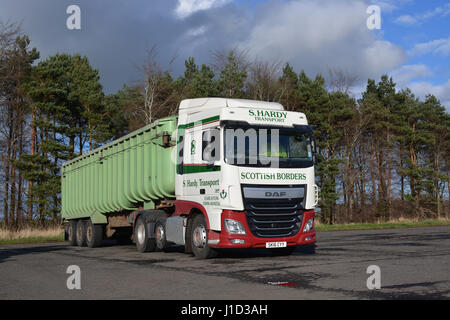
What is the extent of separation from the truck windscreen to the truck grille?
60cm

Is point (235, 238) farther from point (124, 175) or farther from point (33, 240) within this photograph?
point (33, 240)

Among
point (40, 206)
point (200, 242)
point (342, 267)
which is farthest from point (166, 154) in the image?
point (40, 206)

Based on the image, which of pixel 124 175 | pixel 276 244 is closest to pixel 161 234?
pixel 124 175

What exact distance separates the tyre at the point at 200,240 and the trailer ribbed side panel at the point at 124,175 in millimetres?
1563

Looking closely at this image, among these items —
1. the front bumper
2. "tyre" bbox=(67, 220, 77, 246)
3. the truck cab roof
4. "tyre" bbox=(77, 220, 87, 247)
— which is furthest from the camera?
"tyre" bbox=(67, 220, 77, 246)

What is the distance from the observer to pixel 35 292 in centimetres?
782

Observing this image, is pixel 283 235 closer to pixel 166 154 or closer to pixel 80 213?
pixel 166 154

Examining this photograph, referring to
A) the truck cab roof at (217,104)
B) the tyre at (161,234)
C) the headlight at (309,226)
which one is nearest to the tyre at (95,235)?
the tyre at (161,234)

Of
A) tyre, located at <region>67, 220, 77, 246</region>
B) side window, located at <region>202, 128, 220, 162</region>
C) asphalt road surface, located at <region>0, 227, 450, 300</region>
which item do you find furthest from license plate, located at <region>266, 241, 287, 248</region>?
tyre, located at <region>67, 220, 77, 246</region>

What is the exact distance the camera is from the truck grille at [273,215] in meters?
11.5

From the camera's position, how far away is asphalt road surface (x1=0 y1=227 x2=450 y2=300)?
6988mm

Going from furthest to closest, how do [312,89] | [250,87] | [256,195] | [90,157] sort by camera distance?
[312,89], [250,87], [90,157], [256,195]

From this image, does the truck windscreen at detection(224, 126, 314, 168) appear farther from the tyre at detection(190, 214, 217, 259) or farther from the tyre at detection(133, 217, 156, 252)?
the tyre at detection(133, 217, 156, 252)

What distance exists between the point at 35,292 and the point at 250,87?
32.1 m
